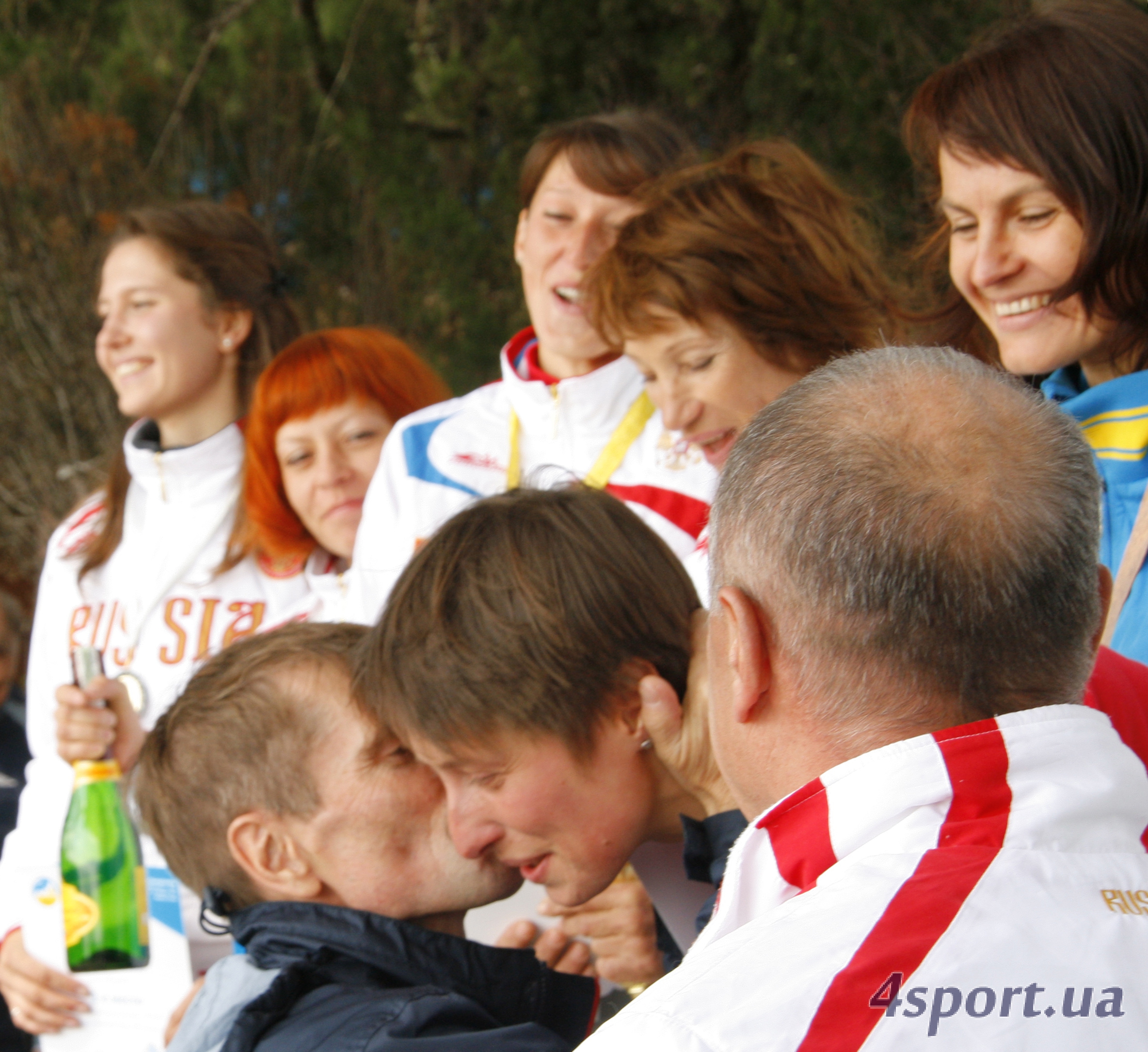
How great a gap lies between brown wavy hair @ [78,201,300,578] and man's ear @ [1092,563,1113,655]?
9.49 feet

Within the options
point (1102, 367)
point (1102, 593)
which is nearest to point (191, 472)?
point (1102, 367)

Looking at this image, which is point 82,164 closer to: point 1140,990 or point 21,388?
point 21,388

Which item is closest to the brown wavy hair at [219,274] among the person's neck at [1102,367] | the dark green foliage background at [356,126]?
the dark green foliage background at [356,126]

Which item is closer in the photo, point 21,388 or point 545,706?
point 545,706

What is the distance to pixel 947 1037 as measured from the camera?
875 mm

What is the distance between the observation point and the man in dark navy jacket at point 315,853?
1.79 metres

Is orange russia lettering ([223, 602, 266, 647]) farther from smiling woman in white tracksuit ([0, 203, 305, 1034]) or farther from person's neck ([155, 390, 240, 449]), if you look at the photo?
person's neck ([155, 390, 240, 449])

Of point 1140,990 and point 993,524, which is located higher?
point 993,524

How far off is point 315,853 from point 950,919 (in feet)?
4.25

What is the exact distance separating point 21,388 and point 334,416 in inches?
147

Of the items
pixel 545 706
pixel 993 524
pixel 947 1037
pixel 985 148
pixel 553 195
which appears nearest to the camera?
pixel 947 1037

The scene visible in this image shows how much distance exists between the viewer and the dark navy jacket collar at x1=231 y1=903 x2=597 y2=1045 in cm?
179

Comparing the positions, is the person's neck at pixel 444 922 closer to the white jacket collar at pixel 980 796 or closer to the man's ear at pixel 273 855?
the man's ear at pixel 273 855

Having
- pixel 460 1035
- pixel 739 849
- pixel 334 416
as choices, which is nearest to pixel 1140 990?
pixel 739 849
